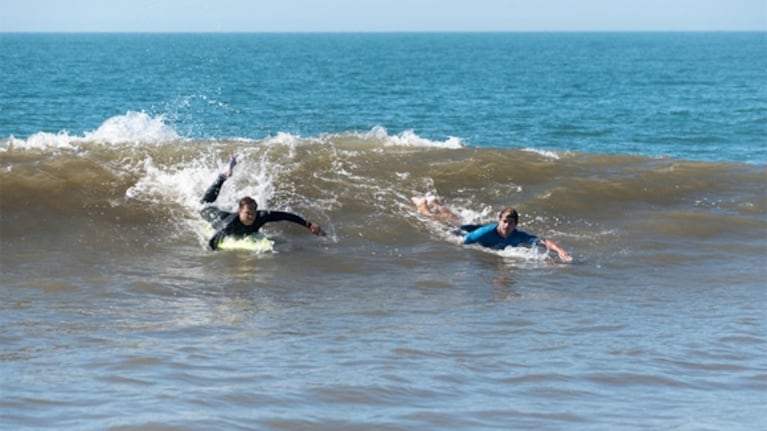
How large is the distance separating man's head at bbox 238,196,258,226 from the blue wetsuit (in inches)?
109

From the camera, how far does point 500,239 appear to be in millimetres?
13383

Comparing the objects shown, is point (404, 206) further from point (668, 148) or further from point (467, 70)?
point (467, 70)

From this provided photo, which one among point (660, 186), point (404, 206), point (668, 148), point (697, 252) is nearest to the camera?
point (697, 252)

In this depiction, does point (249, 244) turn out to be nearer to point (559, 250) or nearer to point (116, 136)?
point (559, 250)

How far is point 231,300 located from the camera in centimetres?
1067

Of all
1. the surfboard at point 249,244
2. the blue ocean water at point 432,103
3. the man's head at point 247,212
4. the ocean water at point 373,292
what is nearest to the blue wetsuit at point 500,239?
the ocean water at point 373,292

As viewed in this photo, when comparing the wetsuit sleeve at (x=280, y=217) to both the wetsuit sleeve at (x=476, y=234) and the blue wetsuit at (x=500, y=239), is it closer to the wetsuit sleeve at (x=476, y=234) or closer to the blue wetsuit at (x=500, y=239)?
the wetsuit sleeve at (x=476, y=234)

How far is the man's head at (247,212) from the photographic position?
13.0 m

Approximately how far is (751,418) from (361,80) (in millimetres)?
52260

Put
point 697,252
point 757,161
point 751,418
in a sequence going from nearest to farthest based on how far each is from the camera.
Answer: point 751,418 < point 697,252 < point 757,161

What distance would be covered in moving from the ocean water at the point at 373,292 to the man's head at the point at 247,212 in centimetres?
49

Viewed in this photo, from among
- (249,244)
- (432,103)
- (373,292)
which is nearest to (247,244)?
(249,244)

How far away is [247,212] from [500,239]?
309 cm

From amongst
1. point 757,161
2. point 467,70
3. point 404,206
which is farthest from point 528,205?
point 467,70
